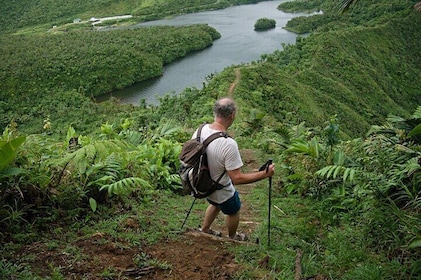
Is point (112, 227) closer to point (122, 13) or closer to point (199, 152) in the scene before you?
point (199, 152)

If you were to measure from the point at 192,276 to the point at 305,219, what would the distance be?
2367 millimetres

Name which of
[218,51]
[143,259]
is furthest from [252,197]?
[218,51]

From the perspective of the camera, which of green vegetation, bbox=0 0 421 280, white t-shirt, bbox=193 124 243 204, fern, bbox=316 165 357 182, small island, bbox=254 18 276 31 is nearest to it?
green vegetation, bbox=0 0 421 280

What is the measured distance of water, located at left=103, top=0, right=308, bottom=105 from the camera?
39.4 meters

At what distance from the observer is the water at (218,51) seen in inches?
1550

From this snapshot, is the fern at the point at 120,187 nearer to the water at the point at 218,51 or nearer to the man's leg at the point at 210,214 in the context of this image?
the man's leg at the point at 210,214

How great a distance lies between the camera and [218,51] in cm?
5069

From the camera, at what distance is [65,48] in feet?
146

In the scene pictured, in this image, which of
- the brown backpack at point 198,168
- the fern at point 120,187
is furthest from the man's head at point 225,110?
the fern at point 120,187

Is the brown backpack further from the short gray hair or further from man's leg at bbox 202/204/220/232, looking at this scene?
man's leg at bbox 202/204/220/232

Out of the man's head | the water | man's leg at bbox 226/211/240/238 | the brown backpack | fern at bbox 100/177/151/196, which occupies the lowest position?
the water

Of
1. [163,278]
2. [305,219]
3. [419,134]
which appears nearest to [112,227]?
[163,278]

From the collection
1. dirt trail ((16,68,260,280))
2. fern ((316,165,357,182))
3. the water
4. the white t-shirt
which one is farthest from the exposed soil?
the water

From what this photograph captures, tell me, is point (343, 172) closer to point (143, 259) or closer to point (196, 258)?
point (196, 258)
